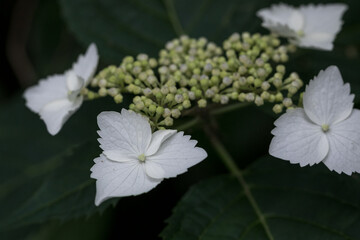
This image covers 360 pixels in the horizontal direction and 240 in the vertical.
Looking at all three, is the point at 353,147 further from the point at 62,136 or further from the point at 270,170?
the point at 62,136

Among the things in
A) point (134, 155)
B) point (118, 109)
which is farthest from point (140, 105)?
point (118, 109)

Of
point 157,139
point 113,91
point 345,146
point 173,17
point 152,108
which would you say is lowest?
point 345,146

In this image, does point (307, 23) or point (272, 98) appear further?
point (307, 23)

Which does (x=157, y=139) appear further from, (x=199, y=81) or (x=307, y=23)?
(x=307, y=23)

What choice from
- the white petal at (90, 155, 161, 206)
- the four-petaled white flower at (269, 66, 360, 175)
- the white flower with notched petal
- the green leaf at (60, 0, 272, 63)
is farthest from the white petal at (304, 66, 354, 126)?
the green leaf at (60, 0, 272, 63)

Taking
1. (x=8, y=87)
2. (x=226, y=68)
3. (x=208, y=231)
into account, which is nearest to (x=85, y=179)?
(x=208, y=231)

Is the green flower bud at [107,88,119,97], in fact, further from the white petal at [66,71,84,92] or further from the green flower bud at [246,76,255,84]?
the green flower bud at [246,76,255,84]

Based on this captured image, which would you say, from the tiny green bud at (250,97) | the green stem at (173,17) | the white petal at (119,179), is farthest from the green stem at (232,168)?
the green stem at (173,17)
